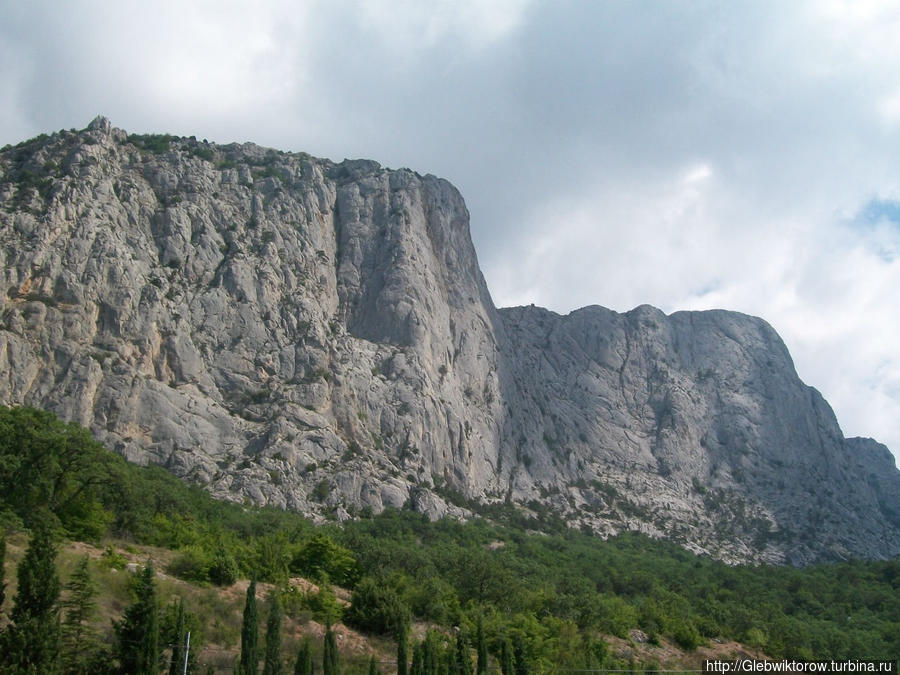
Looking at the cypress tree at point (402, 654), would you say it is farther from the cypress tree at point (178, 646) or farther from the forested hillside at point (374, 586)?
the cypress tree at point (178, 646)

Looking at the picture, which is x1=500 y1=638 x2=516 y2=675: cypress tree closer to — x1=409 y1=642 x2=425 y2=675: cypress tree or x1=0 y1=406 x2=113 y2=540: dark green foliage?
x1=409 y1=642 x2=425 y2=675: cypress tree

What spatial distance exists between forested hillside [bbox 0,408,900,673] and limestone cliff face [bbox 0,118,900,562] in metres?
9.61

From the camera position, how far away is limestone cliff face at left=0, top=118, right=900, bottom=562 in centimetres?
7650

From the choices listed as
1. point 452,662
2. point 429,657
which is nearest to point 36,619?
point 429,657

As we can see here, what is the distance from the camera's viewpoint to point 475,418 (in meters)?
108

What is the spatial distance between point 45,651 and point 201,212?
74.8 meters

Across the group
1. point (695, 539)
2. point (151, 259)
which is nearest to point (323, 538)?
point (151, 259)

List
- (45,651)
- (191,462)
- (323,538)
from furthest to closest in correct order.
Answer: (191,462)
(323,538)
(45,651)

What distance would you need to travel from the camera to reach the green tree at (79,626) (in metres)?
31.4

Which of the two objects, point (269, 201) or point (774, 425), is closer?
point (269, 201)

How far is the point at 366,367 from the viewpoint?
95562 millimetres

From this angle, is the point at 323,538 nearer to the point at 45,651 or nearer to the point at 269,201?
the point at 45,651

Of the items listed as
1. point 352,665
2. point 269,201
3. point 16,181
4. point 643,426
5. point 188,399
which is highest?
point 269,201

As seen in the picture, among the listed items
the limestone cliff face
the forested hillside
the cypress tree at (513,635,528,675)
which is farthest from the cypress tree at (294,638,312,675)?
the limestone cliff face
